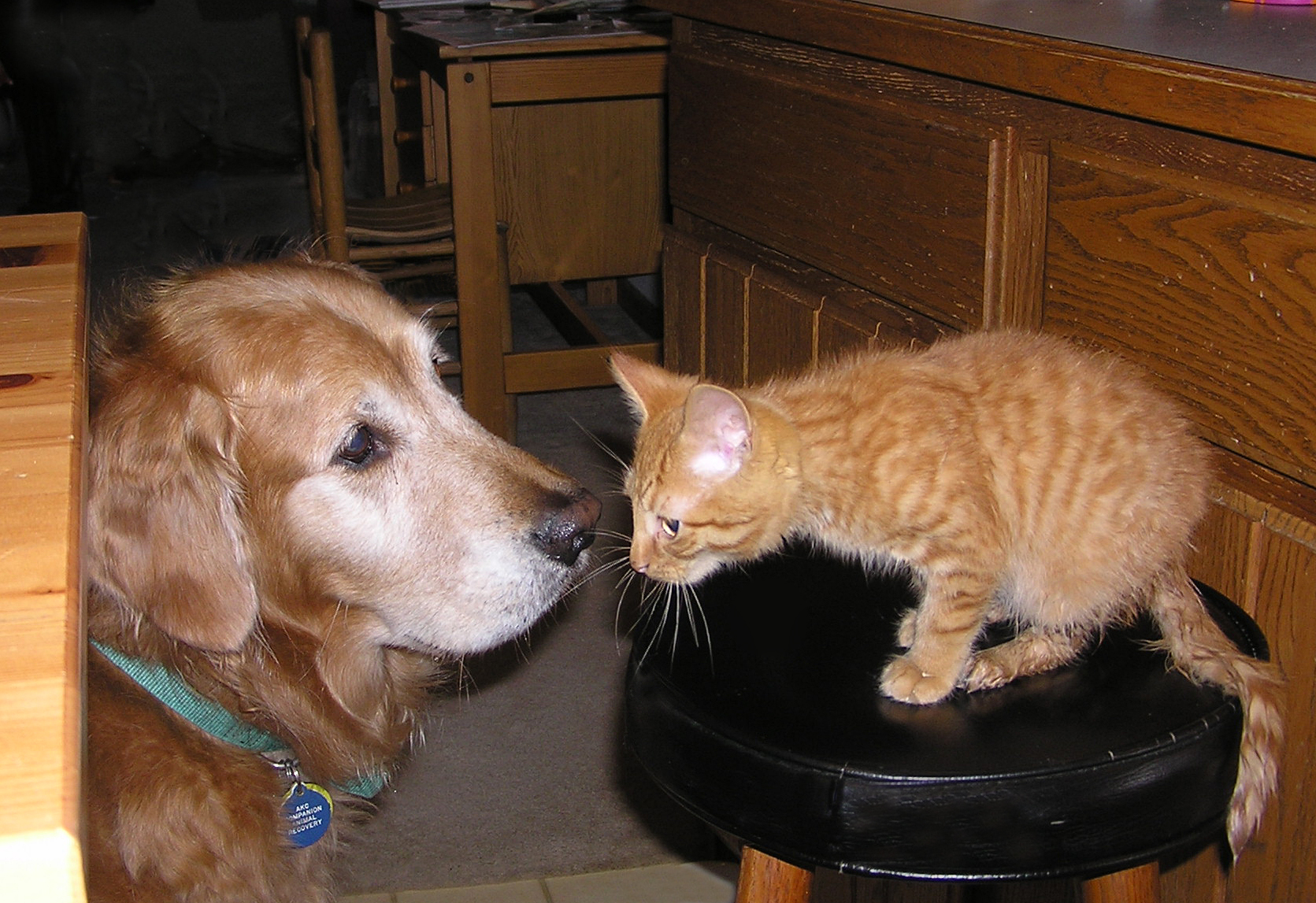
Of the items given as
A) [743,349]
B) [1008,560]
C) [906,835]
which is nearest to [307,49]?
[743,349]

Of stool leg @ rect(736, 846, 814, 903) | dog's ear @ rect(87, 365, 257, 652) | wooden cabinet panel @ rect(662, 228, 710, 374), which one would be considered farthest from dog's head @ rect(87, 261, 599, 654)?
wooden cabinet panel @ rect(662, 228, 710, 374)

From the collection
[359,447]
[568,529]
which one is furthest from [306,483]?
[568,529]

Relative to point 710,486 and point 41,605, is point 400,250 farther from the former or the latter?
point 41,605

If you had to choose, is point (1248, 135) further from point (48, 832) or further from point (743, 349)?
point (743, 349)

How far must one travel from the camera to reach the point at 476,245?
3211 millimetres

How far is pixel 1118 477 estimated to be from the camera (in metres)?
1.06

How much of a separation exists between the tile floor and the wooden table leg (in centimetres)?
154

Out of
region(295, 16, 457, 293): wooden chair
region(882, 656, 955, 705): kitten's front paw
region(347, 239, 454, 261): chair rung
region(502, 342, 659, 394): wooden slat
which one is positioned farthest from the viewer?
region(502, 342, 659, 394): wooden slat

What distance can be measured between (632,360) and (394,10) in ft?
11.0

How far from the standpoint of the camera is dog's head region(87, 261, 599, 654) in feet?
3.73

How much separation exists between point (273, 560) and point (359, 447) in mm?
156

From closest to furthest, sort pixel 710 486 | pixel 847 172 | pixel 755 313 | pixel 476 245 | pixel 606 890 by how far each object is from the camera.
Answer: pixel 710 486, pixel 847 172, pixel 755 313, pixel 606 890, pixel 476 245

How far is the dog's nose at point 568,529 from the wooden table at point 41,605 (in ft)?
1.90

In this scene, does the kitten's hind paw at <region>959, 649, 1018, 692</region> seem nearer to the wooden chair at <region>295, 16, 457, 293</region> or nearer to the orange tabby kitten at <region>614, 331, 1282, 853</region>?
the orange tabby kitten at <region>614, 331, 1282, 853</region>
